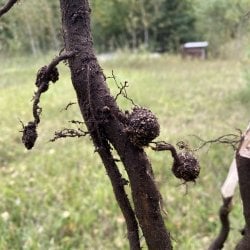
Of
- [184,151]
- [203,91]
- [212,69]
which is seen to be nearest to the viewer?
[184,151]

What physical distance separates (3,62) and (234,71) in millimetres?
6528

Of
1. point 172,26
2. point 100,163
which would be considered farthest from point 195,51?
point 100,163

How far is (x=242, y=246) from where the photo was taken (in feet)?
3.57

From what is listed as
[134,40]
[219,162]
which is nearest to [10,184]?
[219,162]

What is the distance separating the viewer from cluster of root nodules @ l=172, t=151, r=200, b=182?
1027 mm

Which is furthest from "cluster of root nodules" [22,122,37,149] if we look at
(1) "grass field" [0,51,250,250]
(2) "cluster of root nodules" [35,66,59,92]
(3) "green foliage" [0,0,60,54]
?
(3) "green foliage" [0,0,60,54]

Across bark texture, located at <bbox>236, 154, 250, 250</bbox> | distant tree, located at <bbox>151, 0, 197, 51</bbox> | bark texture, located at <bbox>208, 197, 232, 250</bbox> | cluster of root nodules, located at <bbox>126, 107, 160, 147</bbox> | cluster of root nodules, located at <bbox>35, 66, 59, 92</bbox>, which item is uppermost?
cluster of root nodules, located at <bbox>35, 66, 59, 92</bbox>

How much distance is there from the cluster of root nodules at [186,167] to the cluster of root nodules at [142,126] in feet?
0.31

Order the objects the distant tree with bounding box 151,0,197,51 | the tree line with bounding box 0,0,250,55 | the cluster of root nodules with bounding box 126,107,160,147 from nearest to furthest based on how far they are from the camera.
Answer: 1. the cluster of root nodules with bounding box 126,107,160,147
2. the tree line with bounding box 0,0,250,55
3. the distant tree with bounding box 151,0,197,51

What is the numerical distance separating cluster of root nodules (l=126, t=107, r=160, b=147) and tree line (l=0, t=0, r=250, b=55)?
496 inches

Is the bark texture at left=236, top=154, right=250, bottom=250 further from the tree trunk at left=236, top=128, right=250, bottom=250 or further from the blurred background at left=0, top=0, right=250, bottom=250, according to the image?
the blurred background at left=0, top=0, right=250, bottom=250

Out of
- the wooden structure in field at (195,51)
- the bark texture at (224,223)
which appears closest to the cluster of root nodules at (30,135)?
Answer: the bark texture at (224,223)

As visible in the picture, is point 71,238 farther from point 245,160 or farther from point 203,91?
point 203,91

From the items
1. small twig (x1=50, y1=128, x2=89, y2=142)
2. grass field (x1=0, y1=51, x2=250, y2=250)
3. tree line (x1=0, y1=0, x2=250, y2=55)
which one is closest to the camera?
small twig (x1=50, y1=128, x2=89, y2=142)
